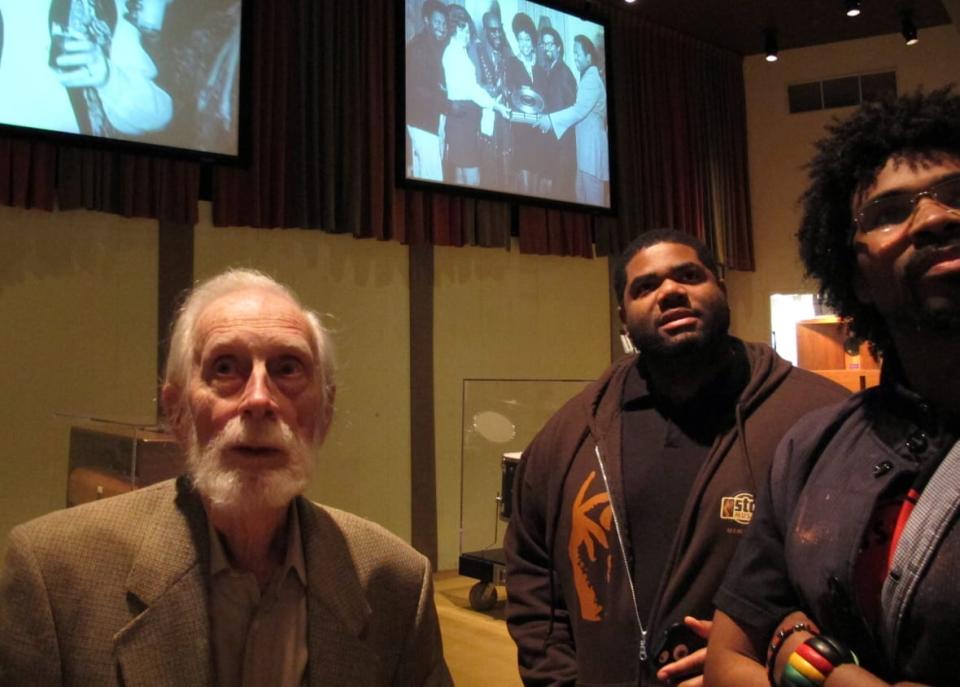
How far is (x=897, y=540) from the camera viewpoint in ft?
3.04

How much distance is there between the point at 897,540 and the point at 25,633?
1.13m

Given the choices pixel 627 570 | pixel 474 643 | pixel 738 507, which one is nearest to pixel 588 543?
pixel 627 570

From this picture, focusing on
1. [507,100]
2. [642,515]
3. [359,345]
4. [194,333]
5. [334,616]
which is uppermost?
[507,100]

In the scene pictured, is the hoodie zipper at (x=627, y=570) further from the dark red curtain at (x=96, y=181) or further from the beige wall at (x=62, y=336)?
the dark red curtain at (x=96, y=181)

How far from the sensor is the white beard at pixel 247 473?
1.24 m

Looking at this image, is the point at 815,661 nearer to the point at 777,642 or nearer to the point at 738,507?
the point at 777,642

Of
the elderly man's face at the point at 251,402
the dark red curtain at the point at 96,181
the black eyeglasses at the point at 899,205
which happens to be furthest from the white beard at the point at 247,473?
the dark red curtain at the point at 96,181

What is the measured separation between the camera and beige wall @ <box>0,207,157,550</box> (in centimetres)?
400

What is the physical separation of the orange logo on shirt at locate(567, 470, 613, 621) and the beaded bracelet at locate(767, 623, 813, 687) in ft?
2.00

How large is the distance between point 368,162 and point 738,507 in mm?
4034

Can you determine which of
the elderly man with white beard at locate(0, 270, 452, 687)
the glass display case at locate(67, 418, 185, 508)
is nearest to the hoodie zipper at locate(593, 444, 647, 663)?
the elderly man with white beard at locate(0, 270, 452, 687)

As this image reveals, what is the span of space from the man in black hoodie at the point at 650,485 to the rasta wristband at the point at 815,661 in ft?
1.50

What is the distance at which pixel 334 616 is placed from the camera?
4.21ft

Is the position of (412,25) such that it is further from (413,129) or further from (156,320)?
(156,320)
